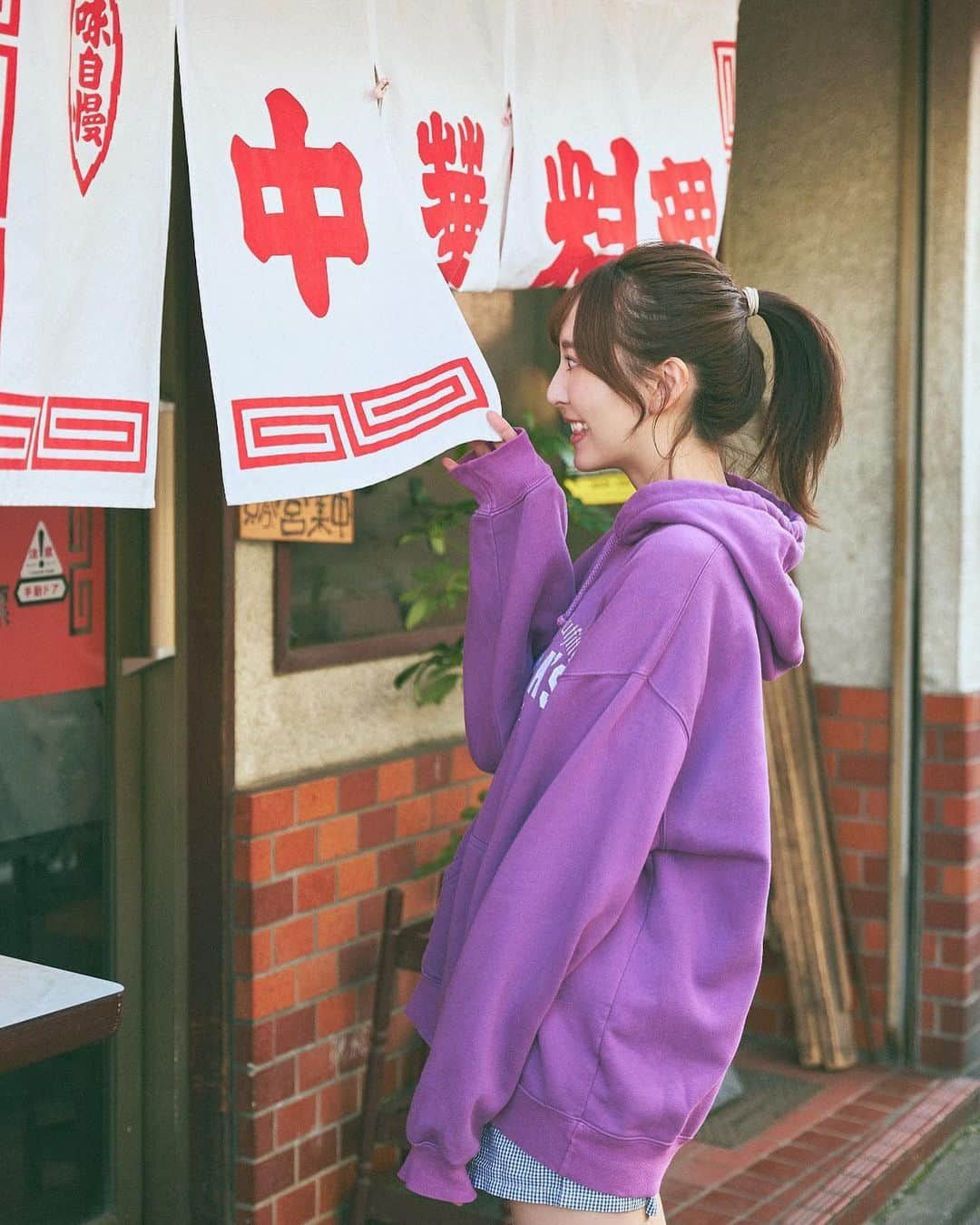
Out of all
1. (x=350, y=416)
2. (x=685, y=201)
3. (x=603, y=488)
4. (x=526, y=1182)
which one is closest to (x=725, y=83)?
(x=685, y=201)

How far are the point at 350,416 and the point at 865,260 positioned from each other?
3233 millimetres

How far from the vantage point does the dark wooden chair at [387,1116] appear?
12.0ft

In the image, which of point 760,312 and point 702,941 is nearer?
point 702,941

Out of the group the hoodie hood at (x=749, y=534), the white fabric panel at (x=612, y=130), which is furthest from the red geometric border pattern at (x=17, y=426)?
the white fabric panel at (x=612, y=130)

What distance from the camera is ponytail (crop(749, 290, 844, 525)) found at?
2617mm

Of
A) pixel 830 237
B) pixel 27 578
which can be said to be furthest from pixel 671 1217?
pixel 830 237

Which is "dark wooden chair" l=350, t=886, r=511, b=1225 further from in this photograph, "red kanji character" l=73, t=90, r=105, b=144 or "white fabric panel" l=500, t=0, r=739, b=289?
"red kanji character" l=73, t=90, r=105, b=144

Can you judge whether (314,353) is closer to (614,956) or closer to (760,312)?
(760,312)

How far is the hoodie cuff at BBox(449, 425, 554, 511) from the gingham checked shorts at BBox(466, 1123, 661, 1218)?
1.03 meters

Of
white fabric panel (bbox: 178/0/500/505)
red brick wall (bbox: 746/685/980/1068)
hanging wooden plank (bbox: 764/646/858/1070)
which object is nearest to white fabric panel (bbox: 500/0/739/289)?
white fabric panel (bbox: 178/0/500/505)

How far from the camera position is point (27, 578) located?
3.19 m

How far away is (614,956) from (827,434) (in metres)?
0.98

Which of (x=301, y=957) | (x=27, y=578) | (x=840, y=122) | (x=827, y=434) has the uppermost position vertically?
(x=840, y=122)

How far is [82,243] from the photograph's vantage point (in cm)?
249
